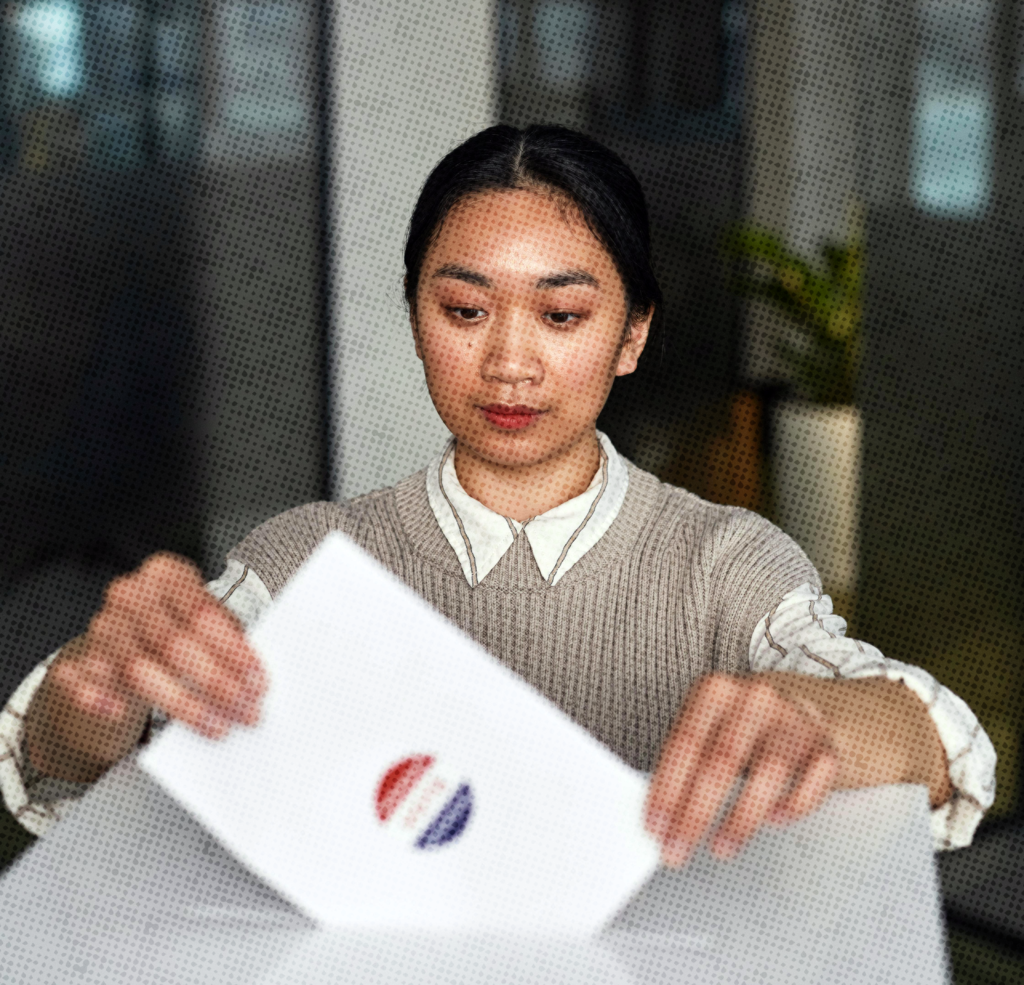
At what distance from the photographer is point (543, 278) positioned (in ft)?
2.80

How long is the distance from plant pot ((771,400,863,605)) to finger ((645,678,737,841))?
89.3 inches

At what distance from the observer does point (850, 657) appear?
0.76 meters

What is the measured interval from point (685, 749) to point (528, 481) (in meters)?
0.48

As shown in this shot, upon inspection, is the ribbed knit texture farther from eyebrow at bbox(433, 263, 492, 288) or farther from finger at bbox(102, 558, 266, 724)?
finger at bbox(102, 558, 266, 724)

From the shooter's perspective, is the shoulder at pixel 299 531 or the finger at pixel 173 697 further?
the shoulder at pixel 299 531

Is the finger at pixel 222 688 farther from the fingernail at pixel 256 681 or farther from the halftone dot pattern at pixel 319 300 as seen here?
the halftone dot pattern at pixel 319 300

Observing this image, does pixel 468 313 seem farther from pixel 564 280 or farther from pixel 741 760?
pixel 741 760

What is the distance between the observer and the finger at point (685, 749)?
0.48 meters

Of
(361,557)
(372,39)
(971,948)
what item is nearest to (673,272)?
(372,39)

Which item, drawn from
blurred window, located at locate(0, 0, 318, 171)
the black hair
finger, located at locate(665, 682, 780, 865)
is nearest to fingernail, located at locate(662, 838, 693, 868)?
finger, located at locate(665, 682, 780, 865)

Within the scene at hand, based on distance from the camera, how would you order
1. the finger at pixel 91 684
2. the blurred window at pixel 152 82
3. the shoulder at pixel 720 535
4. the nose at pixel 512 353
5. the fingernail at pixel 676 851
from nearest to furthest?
the fingernail at pixel 676 851
the finger at pixel 91 684
the nose at pixel 512 353
the shoulder at pixel 720 535
the blurred window at pixel 152 82

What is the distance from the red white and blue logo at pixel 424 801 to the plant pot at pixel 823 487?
235cm

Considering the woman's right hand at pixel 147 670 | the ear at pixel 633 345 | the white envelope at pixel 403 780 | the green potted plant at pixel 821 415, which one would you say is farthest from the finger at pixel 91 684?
the green potted plant at pixel 821 415

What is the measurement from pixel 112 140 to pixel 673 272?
5.50 ft
